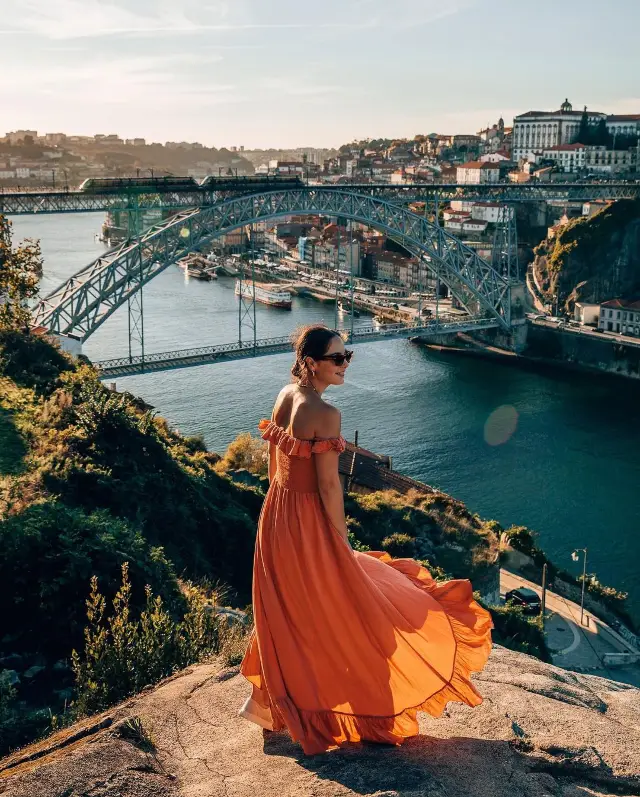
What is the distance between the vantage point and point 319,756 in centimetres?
217

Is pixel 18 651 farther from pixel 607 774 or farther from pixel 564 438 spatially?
pixel 564 438

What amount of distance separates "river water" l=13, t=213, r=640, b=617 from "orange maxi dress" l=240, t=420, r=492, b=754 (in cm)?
1098

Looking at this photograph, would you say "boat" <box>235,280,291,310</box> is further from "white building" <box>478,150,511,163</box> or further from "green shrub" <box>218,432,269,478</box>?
"white building" <box>478,150,511,163</box>

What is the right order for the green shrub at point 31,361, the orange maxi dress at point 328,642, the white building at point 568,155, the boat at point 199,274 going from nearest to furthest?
1. the orange maxi dress at point 328,642
2. the green shrub at point 31,361
3. the boat at point 199,274
4. the white building at point 568,155

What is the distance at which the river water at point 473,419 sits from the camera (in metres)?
15.5

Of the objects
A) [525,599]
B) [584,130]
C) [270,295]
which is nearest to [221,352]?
[525,599]

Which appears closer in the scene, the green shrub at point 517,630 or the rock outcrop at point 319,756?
the rock outcrop at point 319,756

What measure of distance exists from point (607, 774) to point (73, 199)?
17.6m

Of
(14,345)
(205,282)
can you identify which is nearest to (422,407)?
(14,345)

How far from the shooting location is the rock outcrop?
1979mm

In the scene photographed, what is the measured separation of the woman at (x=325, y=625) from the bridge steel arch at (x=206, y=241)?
14526 millimetres

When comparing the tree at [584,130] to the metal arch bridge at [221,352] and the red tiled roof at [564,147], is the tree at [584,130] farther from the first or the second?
the metal arch bridge at [221,352]

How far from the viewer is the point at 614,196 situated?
3328 cm

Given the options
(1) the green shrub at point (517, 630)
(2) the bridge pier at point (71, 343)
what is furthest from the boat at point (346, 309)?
(1) the green shrub at point (517, 630)
